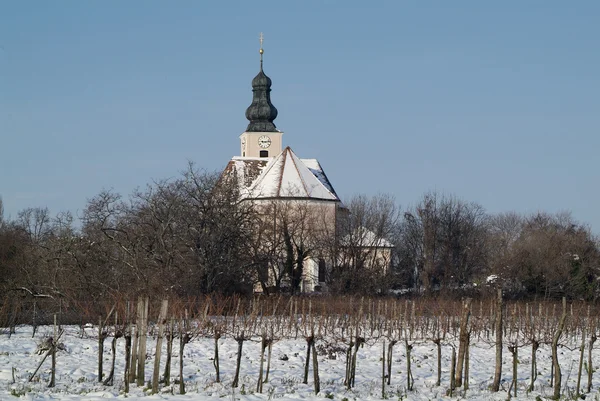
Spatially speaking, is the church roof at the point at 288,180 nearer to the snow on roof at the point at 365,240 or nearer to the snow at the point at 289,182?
the snow at the point at 289,182

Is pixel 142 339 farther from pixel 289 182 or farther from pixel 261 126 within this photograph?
pixel 261 126

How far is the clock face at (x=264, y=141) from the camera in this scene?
66062mm

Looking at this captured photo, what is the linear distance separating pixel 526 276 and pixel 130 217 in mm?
23858

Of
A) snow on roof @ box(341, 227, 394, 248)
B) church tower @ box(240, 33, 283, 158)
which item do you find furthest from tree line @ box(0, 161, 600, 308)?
church tower @ box(240, 33, 283, 158)

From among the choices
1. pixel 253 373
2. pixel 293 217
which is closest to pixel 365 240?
pixel 293 217

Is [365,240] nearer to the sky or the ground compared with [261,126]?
nearer to the ground

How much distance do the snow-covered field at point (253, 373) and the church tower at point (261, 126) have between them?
39.2 metres

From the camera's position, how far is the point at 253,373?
1983cm

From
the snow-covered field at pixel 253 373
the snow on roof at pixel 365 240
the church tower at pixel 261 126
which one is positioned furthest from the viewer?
the church tower at pixel 261 126

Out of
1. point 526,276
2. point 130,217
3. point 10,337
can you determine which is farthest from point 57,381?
point 526,276

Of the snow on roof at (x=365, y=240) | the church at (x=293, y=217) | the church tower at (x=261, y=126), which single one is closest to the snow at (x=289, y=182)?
the church at (x=293, y=217)

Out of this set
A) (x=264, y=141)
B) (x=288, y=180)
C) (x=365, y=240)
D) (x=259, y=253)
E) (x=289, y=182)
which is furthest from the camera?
(x=264, y=141)

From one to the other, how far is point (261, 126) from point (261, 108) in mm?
1397

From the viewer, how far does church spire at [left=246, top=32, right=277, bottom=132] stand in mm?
66312
